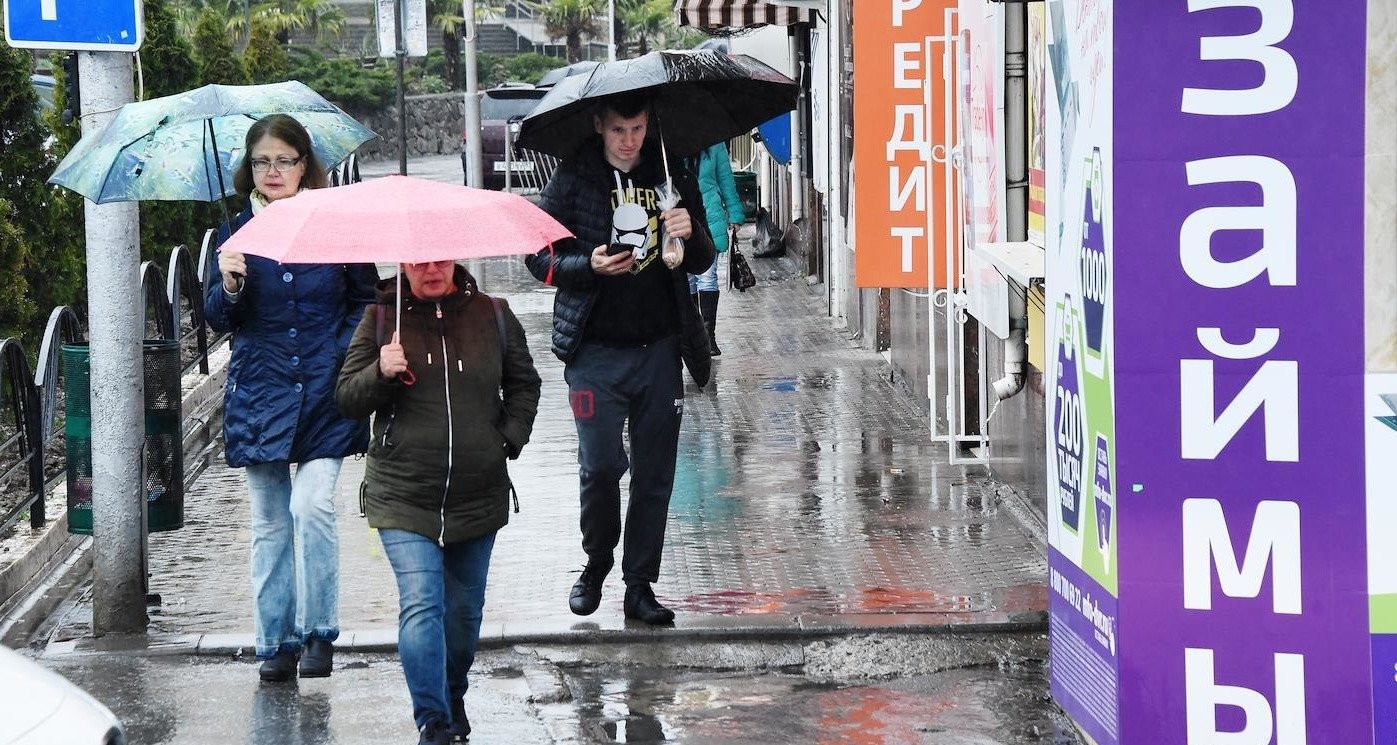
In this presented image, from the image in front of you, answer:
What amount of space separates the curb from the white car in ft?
→ 8.24

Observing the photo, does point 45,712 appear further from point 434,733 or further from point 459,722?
point 459,722

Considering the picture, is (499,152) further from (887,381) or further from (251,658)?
(251,658)

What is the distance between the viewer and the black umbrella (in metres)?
6.75

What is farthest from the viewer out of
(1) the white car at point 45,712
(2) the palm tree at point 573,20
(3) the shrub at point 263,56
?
(2) the palm tree at point 573,20

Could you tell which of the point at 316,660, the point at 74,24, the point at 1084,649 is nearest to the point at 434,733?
the point at 316,660

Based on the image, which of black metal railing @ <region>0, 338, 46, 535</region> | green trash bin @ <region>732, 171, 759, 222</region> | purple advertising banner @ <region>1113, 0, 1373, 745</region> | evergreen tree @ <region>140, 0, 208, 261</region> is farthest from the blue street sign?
green trash bin @ <region>732, 171, 759, 222</region>

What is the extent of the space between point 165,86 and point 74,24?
10573mm

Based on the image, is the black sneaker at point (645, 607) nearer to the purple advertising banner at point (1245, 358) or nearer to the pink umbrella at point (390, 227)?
the pink umbrella at point (390, 227)

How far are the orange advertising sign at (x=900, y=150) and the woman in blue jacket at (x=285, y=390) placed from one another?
181 inches

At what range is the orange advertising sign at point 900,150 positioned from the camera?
10.6 m

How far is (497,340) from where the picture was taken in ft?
18.6

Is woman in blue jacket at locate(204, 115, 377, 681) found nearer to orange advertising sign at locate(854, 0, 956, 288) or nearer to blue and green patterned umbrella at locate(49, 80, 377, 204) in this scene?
blue and green patterned umbrella at locate(49, 80, 377, 204)

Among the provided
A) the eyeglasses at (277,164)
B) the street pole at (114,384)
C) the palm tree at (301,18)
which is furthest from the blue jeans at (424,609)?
the palm tree at (301,18)

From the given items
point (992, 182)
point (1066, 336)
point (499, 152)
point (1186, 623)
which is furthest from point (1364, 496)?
point (499, 152)
